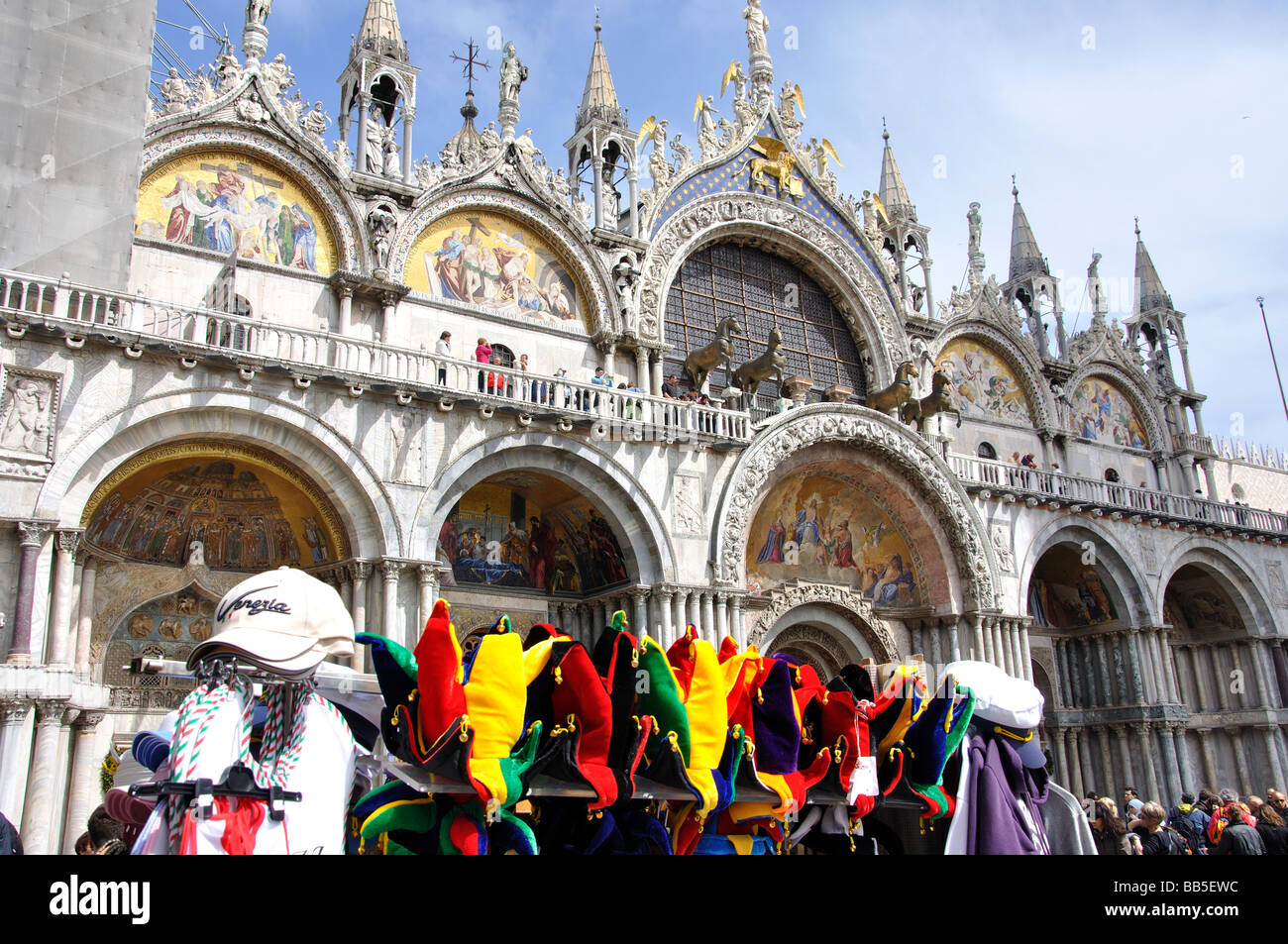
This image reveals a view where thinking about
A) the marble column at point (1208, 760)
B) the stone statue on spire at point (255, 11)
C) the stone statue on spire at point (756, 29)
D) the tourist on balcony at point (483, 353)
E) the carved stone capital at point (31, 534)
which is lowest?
the marble column at point (1208, 760)

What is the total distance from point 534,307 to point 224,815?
55.1 feet

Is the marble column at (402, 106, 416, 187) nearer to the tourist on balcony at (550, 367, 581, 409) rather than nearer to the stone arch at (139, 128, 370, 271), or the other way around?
the stone arch at (139, 128, 370, 271)

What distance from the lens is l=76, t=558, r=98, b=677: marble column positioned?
46.6ft

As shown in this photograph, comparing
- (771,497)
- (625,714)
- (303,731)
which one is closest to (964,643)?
(771,497)

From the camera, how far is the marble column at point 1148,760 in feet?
73.7

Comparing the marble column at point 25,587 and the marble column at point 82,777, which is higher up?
the marble column at point 25,587

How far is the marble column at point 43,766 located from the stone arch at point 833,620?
11352 millimetres

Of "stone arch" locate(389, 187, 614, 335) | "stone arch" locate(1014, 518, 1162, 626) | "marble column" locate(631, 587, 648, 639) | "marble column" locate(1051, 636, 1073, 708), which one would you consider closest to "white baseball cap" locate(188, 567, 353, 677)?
"marble column" locate(631, 587, 648, 639)

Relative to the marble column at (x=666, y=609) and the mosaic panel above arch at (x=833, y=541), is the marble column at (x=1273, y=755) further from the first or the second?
the marble column at (x=666, y=609)

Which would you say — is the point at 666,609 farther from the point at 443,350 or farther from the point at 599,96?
the point at 599,96

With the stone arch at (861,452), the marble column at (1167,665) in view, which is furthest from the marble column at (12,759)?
the marble column at (1167,665)

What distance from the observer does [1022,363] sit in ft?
87.4

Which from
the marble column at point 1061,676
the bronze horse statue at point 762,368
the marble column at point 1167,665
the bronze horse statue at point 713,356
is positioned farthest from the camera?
the marble column at point 1061,676
